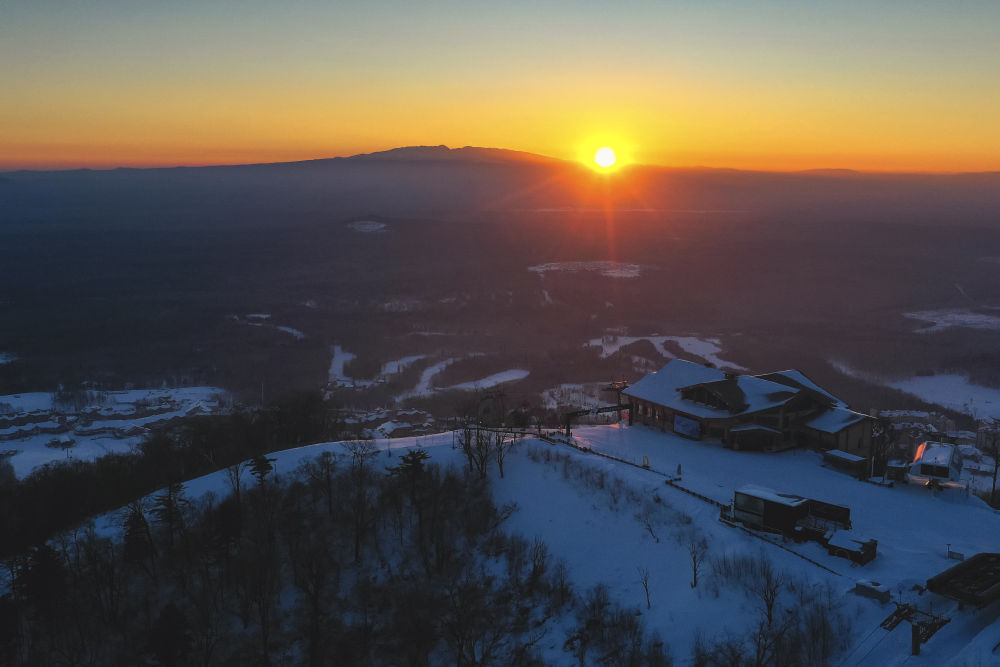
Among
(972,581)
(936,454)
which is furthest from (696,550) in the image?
(936,454)

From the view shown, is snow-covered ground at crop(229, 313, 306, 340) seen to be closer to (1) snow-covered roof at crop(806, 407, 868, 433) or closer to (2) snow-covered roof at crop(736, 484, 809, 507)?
(1) snow-covered roof at crop(806, 407, 868, 433)

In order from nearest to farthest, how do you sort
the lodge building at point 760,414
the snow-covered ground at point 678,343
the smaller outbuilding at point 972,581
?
the smaller outbuilding at point 972,581, the lodge building at point 760,414, the snow-covered ground at point 678,343

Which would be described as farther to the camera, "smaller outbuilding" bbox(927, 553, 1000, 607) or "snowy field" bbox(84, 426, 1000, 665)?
"snowy field" bbox(84, 426, 1000, 665)

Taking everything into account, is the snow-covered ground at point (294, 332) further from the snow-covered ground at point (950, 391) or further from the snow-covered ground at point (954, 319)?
the snow-covered ground at point (954, 319)

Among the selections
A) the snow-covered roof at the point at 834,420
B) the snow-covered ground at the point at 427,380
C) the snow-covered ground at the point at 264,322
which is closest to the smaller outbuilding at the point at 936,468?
the snow-covered roof at the point at 834,420

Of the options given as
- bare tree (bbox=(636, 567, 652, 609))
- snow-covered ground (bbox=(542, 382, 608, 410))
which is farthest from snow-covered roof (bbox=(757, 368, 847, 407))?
snow-covered ground (bbox=(542, 382, 608, 410))

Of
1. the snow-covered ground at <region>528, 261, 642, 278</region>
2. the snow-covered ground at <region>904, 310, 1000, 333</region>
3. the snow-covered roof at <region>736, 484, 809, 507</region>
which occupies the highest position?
the snow-covered roof at <region>736, 484, 809, 507</region>

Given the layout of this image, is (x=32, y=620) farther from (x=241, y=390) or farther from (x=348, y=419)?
(x=241, y=390)

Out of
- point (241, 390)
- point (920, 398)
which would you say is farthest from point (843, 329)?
point (241, 390)
